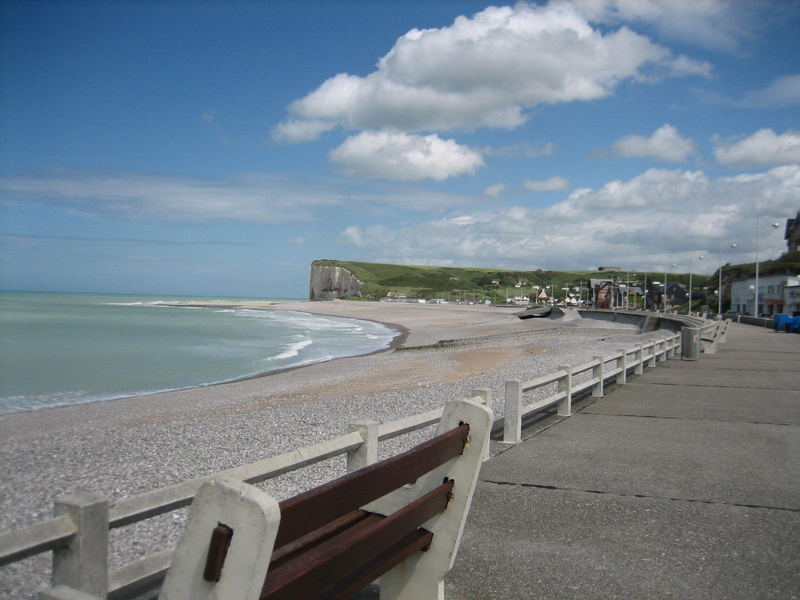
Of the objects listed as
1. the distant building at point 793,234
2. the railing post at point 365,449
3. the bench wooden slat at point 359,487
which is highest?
the distant building at point 793,234

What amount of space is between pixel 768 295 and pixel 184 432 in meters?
97.3

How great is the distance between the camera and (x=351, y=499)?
7.98ft

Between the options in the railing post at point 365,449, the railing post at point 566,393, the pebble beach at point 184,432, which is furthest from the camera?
the railing post at point 566,393

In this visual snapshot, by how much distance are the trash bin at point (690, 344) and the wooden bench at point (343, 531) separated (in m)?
20.1

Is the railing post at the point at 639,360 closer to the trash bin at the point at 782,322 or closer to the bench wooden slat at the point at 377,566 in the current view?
the bench wooden slat at the point at 377,566

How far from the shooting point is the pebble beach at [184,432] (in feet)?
26.6

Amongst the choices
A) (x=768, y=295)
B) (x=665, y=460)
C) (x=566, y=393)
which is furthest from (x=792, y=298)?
(x=665, y=460)

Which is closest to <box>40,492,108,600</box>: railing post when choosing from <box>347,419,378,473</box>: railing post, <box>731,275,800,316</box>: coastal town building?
<box>347,419,378,473</box>: railing post

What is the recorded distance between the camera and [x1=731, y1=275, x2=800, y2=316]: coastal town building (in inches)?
3157

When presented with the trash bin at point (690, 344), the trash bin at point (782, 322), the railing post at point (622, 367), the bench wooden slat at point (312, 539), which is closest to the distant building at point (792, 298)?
the trash bin at point (782, 322)

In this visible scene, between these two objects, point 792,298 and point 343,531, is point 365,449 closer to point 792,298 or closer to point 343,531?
point 343,531

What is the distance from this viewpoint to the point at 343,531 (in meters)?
3.08

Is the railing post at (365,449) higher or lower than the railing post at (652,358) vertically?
higher

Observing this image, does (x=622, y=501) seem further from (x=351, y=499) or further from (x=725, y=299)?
(x=725, y=299)
